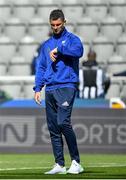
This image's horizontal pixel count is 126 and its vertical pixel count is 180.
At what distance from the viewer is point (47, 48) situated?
8.62 meters

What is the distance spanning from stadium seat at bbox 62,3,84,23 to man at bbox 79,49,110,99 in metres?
3.99

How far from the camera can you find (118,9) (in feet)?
59.1

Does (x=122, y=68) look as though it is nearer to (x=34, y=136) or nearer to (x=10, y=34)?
(x=10, y=34)

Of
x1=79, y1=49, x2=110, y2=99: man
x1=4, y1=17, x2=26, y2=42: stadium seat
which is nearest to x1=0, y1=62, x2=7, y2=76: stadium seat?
x1=4, y1=17, x2=26, y2=42: stadium seat

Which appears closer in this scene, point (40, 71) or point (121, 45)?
point (40, 71)

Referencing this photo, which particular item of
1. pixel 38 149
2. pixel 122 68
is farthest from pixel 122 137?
pixel 122 68

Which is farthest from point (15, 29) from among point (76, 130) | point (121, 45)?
point (76, 130)

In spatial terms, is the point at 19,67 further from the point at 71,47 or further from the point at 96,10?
the point at 71,47

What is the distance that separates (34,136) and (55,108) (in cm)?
465

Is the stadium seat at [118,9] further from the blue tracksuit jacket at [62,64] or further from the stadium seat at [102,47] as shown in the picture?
the blue tracksuit jacket at [62,64]

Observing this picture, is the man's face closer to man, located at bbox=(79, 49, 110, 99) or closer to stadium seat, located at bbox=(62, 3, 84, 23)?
man, located at bbox=(79, 49, 110, 99)

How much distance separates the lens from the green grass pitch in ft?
26.7

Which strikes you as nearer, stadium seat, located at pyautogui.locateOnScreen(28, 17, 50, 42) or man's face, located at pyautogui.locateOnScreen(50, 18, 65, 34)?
man's face, located at pyautogui.locateOnScreen(50, 18, 65, 34)

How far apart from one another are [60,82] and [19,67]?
8480mm
